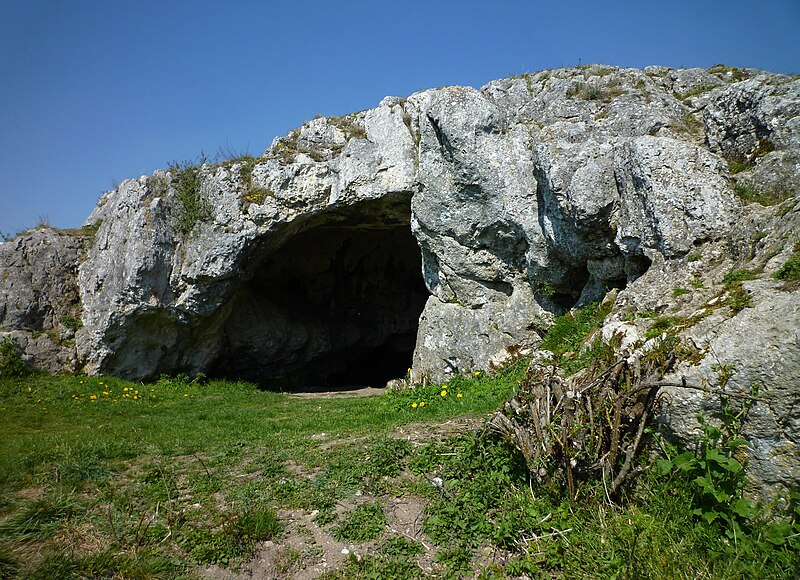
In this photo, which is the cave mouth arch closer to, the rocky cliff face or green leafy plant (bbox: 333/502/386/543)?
the rocky cliff face

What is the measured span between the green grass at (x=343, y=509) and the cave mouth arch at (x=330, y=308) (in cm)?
825

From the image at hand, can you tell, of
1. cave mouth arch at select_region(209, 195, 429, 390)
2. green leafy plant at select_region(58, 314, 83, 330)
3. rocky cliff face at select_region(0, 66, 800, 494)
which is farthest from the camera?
cave mouth arch at select_region(209, 195, 429, 390)

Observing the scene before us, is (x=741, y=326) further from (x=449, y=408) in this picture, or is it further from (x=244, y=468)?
(x=244, y=468)

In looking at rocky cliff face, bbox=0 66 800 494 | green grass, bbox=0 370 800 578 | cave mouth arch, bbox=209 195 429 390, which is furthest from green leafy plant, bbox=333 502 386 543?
cave mouth arch, bbox=209 195 429 390

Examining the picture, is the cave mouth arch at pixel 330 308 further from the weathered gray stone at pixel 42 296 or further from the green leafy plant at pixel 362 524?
the green leafy plant at pixel 362 524

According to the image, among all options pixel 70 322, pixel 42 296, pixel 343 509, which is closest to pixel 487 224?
pixel 343 509

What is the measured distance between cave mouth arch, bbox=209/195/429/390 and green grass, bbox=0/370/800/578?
8.25 m

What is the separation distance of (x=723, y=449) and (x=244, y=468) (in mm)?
5094

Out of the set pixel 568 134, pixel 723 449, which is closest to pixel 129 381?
pixel 568 134

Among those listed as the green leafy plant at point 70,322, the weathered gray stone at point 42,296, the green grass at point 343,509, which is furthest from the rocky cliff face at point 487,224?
the green grass at point 343,509

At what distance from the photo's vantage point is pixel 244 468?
6453 millimetres

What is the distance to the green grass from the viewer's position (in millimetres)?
4090

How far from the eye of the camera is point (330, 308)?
1978 cm

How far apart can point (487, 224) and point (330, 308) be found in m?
9.29
